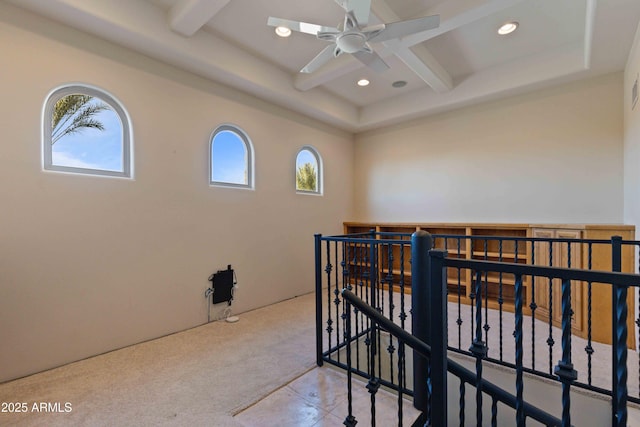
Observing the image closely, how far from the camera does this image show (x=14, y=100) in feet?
7.68

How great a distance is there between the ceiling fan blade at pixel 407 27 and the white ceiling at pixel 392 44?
0.51 m

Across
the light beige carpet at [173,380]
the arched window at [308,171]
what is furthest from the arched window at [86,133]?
the arched window at [308,171]

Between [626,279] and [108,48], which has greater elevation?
[108,48]

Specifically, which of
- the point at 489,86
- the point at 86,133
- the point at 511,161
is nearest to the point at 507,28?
the point at 489,86

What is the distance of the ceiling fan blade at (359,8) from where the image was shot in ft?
6.66

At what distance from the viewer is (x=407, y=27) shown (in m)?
2.27

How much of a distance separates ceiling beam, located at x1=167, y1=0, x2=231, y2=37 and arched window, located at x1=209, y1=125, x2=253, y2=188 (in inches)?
44.8

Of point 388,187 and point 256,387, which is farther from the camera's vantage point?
point 388,187

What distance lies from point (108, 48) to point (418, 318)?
11.8 ft

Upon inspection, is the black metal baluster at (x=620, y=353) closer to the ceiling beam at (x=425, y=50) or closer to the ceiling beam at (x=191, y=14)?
the ceiling beam at (x=425, y=50)

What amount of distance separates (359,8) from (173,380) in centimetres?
311

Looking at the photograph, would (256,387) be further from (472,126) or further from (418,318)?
(472,126)

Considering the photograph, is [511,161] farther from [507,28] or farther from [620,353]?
[620,353]

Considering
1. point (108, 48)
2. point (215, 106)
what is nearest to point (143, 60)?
point (108, 48)
